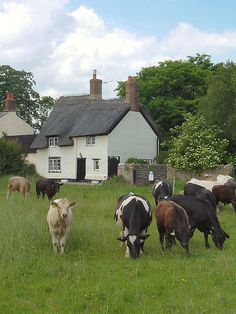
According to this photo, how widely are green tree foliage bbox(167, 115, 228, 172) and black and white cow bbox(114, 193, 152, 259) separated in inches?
1000

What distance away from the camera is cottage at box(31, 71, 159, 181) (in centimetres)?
4664

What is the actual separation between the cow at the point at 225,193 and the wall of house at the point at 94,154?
24699 mm

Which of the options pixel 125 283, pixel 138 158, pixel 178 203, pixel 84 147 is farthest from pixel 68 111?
pixel 125 283

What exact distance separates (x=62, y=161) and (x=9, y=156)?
20.3 ft

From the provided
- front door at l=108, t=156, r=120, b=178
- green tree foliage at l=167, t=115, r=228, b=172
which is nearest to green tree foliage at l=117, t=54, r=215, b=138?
front door at l=108, t=156, r=120, b=178

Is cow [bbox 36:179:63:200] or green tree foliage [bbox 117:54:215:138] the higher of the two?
green tree foliage [bbox 117:54:215:138]

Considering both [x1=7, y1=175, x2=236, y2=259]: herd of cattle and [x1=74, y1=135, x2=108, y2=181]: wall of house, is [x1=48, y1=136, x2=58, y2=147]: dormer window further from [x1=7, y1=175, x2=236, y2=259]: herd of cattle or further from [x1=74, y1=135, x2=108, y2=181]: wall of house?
[x1=7, y1=175, x2=236, y2=259]: herd of cattle

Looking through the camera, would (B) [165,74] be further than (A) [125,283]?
Yes

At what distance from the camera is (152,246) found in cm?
1406

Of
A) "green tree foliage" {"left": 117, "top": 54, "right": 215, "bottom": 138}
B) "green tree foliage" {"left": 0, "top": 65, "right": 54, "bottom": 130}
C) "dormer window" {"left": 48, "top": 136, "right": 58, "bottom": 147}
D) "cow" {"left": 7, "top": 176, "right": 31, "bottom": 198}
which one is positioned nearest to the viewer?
"cow" {"left": 7, "top": 176, "right": 31, "bottom": 198}

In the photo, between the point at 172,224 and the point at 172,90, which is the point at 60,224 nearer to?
the point at 172,224

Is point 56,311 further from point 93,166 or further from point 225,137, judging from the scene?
point 93,166

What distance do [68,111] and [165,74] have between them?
10790mm

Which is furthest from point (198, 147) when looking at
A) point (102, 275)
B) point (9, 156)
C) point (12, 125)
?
point (102, 275)
